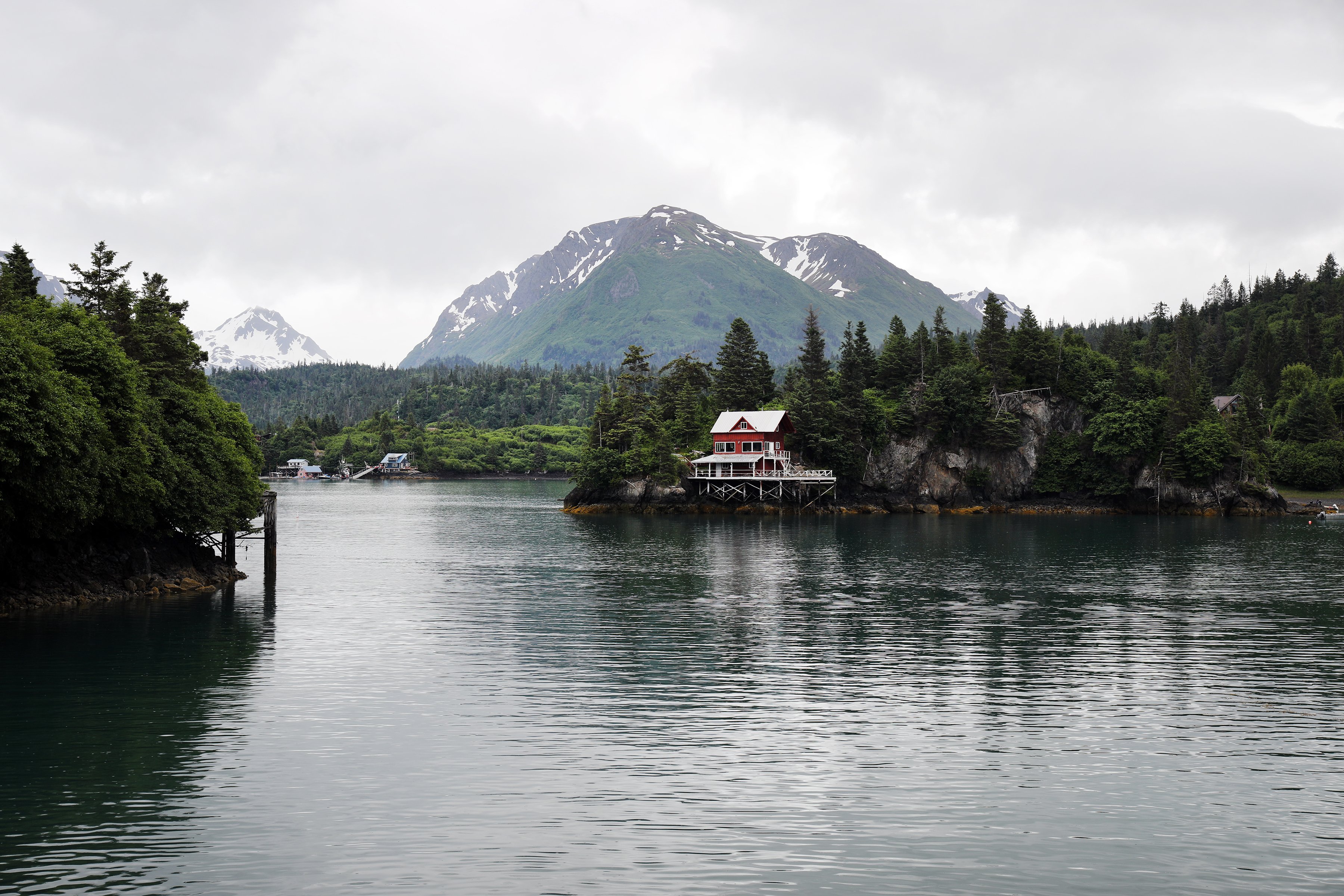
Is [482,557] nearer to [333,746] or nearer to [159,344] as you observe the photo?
[159,344]

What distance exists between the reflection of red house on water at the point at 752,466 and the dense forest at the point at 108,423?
73226mm

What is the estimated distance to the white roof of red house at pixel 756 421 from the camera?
127625 mm

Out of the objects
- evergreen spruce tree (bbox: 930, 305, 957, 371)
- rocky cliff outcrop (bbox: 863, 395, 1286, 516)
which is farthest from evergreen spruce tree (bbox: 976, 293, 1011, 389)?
rocky cliff outcrop (bbox: 863, 395, 1286, 516)

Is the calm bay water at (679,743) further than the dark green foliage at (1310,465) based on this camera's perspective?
No

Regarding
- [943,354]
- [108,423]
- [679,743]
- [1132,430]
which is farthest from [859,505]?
[679,743]

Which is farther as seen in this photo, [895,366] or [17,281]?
[895,366]

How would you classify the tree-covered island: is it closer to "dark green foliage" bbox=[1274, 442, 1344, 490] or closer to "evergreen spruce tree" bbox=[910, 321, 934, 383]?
"evergreen spruce tree" bbox=[910, 321, 934, 383]

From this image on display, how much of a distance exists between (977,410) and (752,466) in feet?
113

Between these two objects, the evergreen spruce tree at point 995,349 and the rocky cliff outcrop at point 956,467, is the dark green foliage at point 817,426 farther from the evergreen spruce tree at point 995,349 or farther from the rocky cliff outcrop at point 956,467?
the evergreen spruce tree at point 995,349

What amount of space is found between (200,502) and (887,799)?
142 ft

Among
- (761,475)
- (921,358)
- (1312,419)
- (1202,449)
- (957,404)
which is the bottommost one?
(761,475)

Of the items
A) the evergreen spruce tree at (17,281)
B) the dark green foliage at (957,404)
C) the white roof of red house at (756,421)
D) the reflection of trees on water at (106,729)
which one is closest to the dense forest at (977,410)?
the dark green foliage at (957,404)

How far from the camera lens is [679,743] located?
23.8 metres

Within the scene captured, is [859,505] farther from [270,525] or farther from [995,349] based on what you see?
[270,525]
